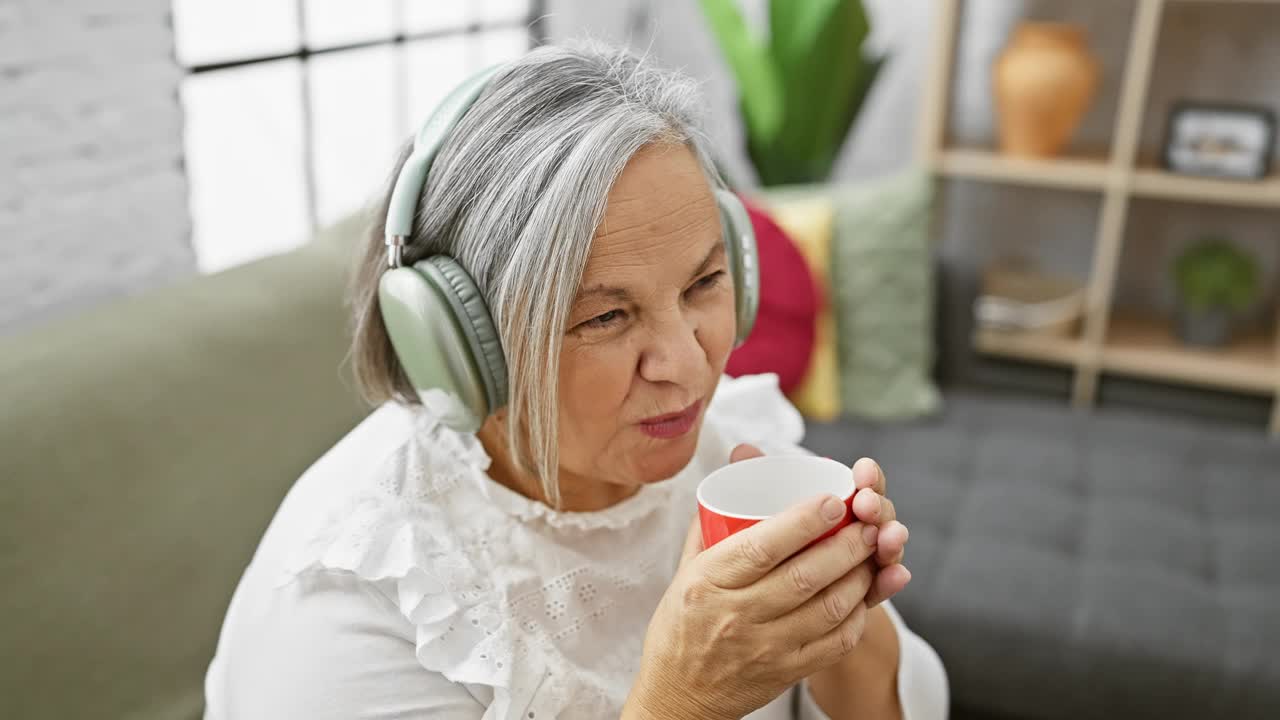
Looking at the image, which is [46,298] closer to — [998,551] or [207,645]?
[207,645]

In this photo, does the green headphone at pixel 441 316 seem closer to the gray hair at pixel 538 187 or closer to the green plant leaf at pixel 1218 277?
the gray hair at pixel 538 187

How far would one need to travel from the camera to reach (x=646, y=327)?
0.94 metres

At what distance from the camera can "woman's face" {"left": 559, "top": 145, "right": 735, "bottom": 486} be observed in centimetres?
92

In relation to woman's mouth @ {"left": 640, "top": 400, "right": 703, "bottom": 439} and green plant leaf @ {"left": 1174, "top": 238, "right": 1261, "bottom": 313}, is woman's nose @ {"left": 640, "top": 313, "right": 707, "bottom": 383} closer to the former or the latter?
woman's mouth @ {"left": 640, "top": 400, "right": 703, "bottom": 439}

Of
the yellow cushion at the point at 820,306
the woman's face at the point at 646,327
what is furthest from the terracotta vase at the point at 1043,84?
the woman's face at the point at 646,327

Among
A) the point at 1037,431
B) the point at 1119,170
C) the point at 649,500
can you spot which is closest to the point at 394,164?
the point at 649,500

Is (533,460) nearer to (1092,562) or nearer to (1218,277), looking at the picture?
(1092,562)

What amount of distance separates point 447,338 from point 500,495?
0.21m

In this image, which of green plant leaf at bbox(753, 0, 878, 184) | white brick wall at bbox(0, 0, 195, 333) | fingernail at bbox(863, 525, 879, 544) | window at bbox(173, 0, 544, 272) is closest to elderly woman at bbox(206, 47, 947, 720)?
fingernail at bbox(863, 525, 879, 544)

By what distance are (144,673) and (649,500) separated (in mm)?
559

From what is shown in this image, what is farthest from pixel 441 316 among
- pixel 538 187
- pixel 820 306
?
pixel 820 306

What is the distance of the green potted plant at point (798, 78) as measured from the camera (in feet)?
8.98

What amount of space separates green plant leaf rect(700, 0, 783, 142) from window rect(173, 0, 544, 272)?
0.63 metres

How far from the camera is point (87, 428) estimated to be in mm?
1135
